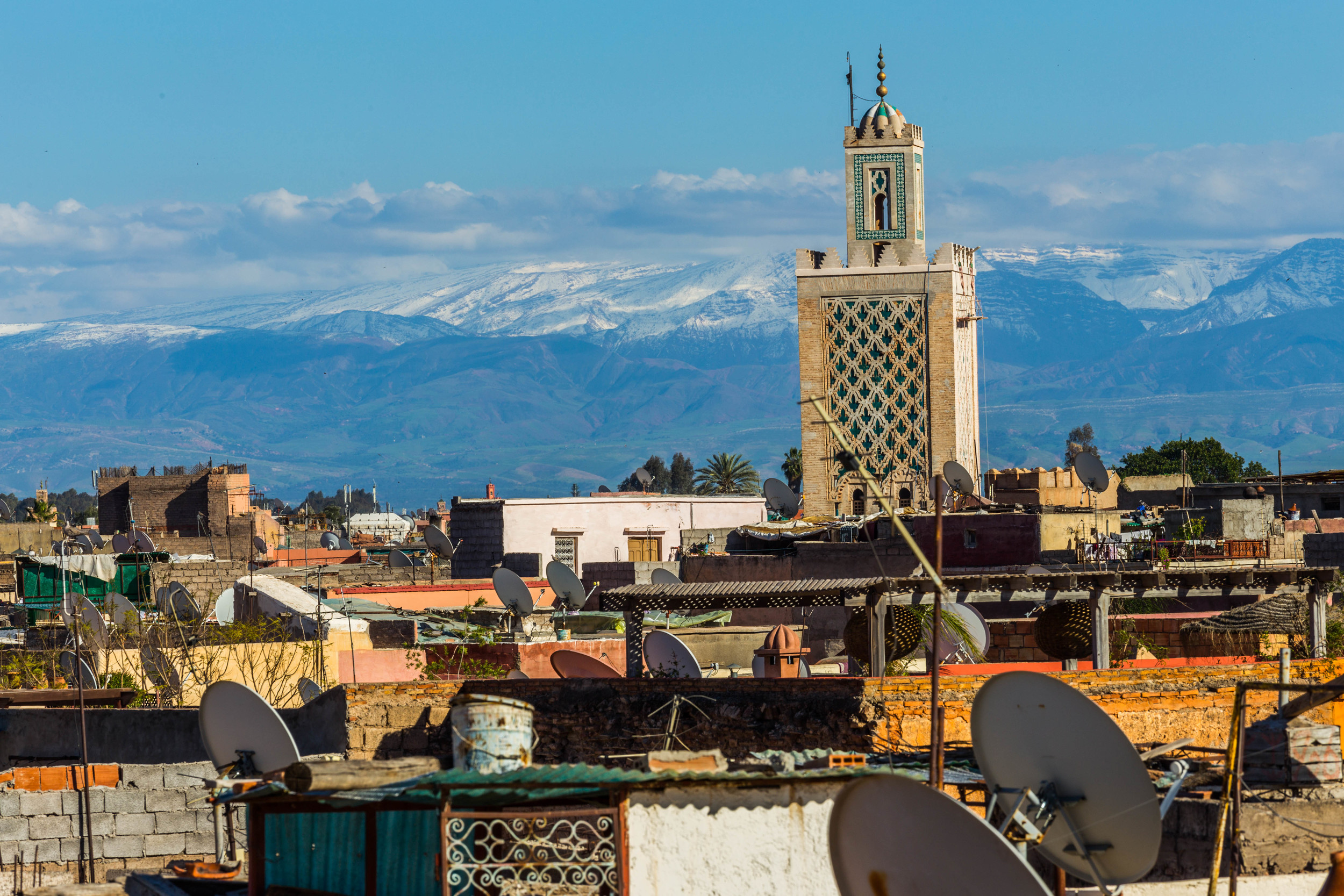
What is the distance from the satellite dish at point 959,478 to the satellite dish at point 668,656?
1143 cm

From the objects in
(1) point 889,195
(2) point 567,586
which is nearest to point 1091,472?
(2) point 567,586

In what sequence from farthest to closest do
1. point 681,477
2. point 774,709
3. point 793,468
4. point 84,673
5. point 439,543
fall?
point 681,477, point 793,468, point 439,543, point 84,673, point 774,709

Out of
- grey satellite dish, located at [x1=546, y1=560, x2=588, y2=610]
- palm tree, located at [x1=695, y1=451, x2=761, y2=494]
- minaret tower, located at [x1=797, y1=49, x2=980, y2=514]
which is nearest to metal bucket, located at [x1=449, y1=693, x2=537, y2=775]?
grey satellite dish, located at [x1=546, y1=560, x2=588, y2=610]

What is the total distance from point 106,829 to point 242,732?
12.1ft

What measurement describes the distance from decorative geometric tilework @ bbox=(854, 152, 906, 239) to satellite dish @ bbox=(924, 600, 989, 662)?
1119 inches

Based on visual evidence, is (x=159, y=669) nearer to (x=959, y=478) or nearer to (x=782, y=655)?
(x=782, y=655)

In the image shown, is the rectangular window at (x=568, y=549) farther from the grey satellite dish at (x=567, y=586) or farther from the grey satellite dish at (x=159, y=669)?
the grey satellite dish at (x=159, y=669)

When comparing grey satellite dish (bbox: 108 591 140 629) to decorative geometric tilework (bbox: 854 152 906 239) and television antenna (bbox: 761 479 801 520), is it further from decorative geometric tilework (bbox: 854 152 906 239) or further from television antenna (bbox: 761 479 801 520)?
decorative geometric tilework (bbox: 854 152 906 239)

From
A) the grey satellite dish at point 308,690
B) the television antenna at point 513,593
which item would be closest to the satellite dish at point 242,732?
the grey satellite dish at point 308,690

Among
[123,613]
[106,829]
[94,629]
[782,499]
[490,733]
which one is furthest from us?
[782,499]

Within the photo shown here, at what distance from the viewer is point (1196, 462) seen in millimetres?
84250

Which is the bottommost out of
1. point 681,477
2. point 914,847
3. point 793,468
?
point 914,847

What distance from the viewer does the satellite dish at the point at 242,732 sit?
32.6ft

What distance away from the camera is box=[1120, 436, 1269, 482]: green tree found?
275 feet
